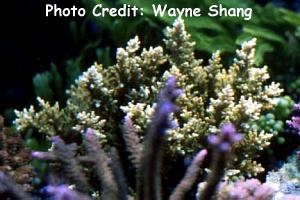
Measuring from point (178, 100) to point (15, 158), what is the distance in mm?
1071

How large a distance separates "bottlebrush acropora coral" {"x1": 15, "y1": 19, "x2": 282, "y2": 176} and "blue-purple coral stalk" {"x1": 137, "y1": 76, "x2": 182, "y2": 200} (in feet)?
3.53

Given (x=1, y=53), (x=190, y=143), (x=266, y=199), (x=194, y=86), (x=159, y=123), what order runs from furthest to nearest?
(x=1, y=53) → (x=194, y=86) → (x=190, y=143) → (x=266, y=199) → (x=159, y=123)

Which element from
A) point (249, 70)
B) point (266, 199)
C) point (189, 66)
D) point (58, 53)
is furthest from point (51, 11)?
point (266, 199)

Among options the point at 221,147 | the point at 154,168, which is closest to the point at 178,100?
the point at 154,168

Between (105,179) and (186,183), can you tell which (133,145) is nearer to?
(105,179)

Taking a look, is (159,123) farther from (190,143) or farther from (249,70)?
(249,70)

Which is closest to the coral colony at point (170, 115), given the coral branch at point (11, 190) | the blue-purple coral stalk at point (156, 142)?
the coral branch at point (11, 190)

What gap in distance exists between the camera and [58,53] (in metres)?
4.85

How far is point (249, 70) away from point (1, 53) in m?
2.66

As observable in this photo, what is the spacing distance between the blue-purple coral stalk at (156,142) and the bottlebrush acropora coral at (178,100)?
108 cm

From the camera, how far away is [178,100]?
300cm

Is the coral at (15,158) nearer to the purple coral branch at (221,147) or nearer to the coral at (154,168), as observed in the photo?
the coral at (154,168)

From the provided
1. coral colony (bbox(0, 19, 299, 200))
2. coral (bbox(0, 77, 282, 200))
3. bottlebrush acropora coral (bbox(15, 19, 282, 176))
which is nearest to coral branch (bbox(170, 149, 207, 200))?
coral (bbox(0, 77, 282, 200))

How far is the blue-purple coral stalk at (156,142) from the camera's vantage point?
153cm
